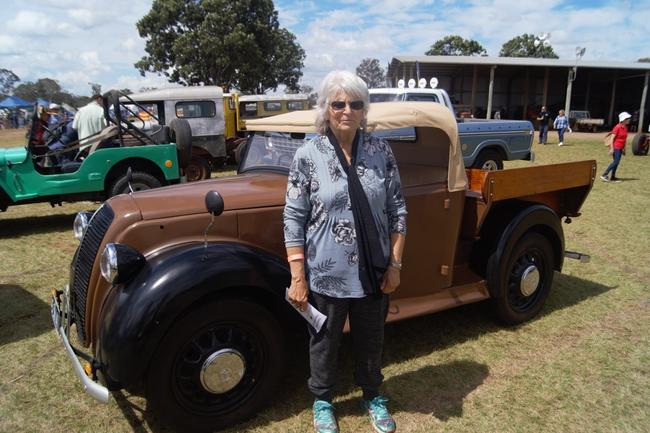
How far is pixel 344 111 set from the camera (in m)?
2.06

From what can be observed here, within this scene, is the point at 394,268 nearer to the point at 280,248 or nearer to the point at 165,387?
the point at 280,248

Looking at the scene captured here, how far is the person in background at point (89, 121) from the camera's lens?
7188 millimetres

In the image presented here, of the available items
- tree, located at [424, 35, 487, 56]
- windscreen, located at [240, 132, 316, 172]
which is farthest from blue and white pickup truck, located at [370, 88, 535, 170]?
tree, located at [424, 35, 487, 56]

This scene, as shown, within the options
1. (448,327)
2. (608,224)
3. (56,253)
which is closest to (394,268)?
(448,327)

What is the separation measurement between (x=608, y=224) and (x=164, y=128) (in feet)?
23.5

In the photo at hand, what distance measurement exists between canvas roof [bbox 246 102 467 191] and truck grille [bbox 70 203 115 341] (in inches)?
49.7

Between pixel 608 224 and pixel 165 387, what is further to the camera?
pixel 608 224

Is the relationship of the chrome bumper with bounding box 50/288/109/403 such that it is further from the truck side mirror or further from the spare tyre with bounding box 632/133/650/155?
the spare tyre with bounding box 632/133/650/155

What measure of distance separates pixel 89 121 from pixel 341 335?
656 centimetres

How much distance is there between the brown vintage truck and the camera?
2.24 metres

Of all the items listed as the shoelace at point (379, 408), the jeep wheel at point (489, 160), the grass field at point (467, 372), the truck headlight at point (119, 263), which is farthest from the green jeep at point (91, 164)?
the jeep wheel at point (489, 160)

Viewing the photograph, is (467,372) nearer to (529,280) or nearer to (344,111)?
(529,280)

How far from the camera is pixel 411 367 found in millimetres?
3119

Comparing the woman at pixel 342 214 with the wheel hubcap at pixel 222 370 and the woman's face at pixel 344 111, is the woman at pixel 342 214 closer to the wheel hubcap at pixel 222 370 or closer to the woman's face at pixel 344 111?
the woman's face at pixel 344 111
